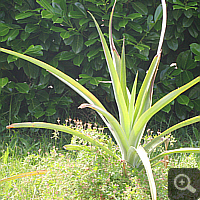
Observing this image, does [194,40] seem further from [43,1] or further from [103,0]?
[43,1]

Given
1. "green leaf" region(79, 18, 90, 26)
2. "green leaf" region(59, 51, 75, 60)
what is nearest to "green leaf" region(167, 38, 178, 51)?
"green leaf" region(79, 18, 90, 26)

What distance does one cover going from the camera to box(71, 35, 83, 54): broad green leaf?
7.64 ft

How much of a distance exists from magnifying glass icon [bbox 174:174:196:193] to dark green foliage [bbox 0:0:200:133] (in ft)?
3.40

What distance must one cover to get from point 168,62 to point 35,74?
1.50 metres

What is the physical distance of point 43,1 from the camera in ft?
6.91

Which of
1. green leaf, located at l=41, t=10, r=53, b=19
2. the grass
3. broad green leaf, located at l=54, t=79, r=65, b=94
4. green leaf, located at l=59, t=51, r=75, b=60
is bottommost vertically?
the grass

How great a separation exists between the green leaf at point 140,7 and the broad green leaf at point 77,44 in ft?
2.08

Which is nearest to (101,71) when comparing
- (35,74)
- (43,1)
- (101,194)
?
(35,74)

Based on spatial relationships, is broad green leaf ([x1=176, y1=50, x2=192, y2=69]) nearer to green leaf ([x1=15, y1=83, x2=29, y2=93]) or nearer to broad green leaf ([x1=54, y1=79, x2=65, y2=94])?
broad green leaf ([x1=54, y1=79, x2=65, y2=94])

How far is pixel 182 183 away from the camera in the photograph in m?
1.33

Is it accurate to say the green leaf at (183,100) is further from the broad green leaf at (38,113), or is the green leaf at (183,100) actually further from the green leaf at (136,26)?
the broad green leaf at (38,113)

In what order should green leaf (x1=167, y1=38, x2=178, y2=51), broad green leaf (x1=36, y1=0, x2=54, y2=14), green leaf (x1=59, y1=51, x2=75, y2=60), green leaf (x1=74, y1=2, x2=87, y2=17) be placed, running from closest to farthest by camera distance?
broad green leaf (x1=36, y1=0, x2=54, y2=14) → green leaf (x1=74, y1=2, x2=87, y2=17) → green leaf (x1=59, y1=51, x2=75, y2=60) → green leaf (x1=167, y1=38, x2=178, y2=51)

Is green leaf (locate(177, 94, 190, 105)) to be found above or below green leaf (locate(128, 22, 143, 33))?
below

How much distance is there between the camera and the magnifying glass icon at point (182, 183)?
51.5 inches
